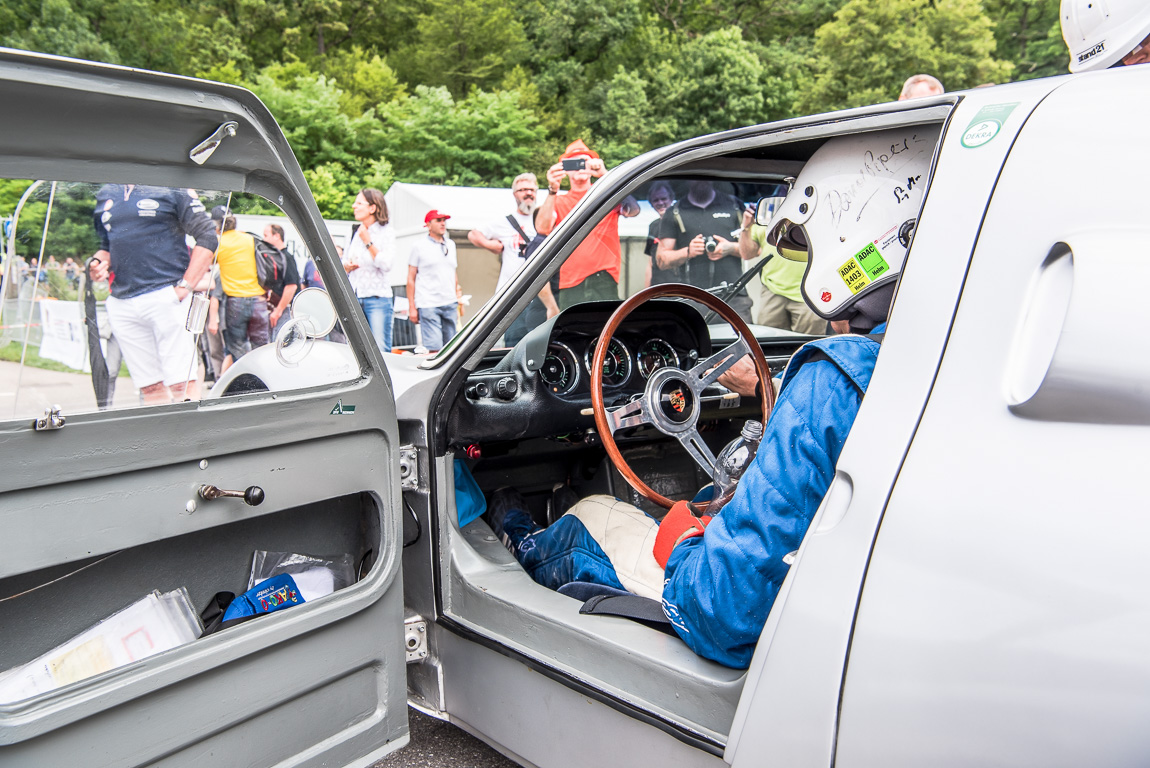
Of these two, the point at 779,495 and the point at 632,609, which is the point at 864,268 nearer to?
the point at 779,495

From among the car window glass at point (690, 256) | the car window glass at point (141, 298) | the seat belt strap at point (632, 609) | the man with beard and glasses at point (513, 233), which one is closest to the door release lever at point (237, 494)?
the car window glass at point (141, 298)

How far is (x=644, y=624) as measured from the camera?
6.39 feet

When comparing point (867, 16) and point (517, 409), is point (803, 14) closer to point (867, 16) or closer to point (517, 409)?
point (867, 16)

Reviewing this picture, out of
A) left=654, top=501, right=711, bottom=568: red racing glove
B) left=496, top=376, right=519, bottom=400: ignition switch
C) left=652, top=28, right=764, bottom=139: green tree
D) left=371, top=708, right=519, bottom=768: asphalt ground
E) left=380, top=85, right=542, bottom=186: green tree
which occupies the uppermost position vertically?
left=652, top=28, right=764, bottom=139: green tree

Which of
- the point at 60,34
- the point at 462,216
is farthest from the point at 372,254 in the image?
the point at 60,34

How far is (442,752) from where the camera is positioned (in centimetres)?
256

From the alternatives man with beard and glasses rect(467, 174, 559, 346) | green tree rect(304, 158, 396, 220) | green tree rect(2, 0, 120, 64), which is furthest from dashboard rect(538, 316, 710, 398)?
green tree rect(2, 0, 120, 64)

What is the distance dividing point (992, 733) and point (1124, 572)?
11.5 inches

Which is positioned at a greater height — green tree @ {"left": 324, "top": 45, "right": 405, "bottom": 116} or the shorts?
green tree @ {"left": 324, "top": 45, "right": 405, "bottom": 116}

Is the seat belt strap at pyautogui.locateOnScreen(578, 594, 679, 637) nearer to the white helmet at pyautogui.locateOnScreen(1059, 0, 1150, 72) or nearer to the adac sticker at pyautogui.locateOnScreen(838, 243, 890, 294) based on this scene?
the adac sticker at pyautogui.locateOnScreen(838, 243, 890, 294)

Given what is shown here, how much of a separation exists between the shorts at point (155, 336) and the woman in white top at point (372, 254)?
5.84m

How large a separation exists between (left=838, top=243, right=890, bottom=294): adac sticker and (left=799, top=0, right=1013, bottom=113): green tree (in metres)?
24.1

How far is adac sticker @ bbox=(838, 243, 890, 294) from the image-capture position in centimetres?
175

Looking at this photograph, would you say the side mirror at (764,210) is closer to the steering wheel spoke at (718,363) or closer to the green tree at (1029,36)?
the steering wheel spoke at (718,363)
